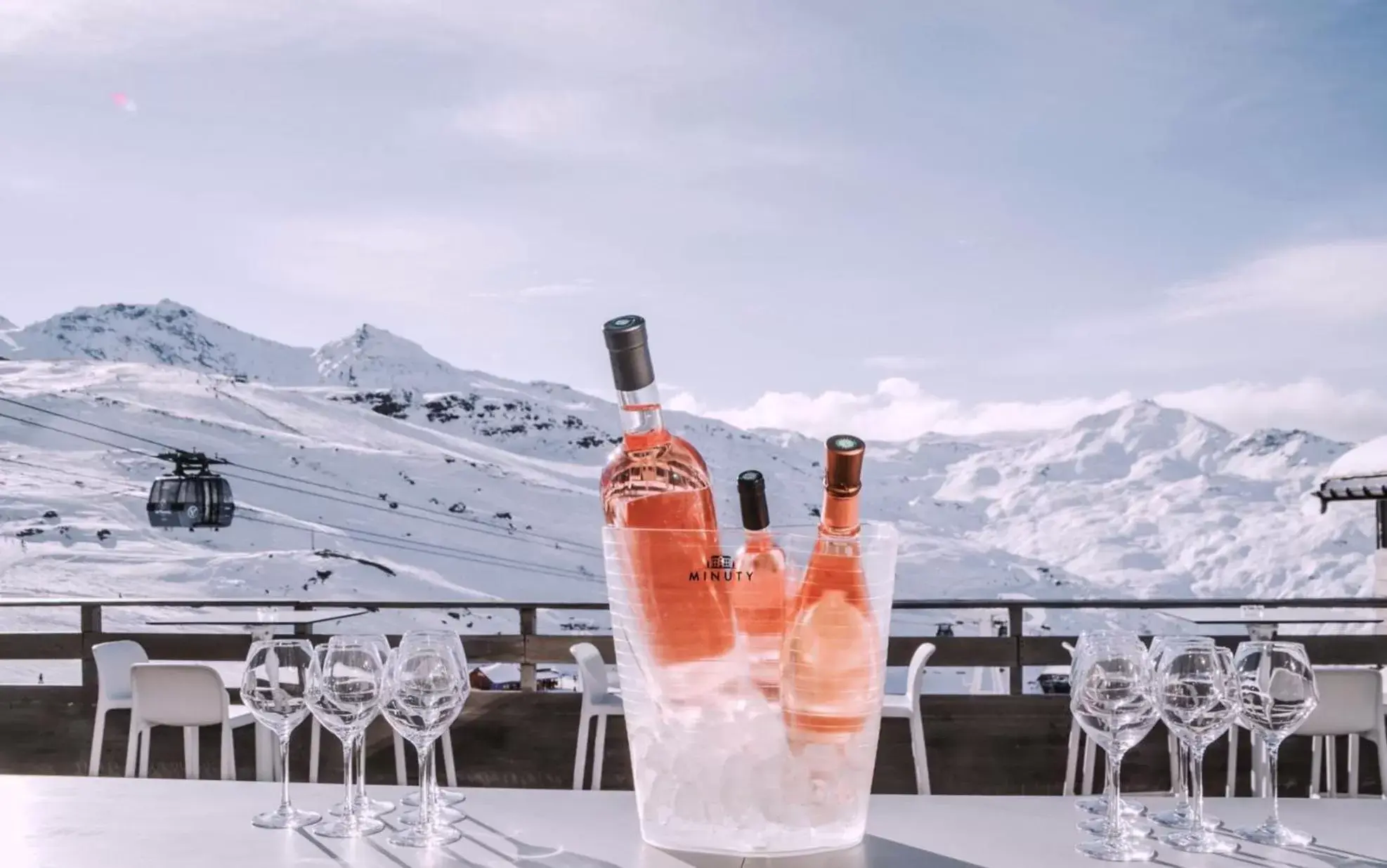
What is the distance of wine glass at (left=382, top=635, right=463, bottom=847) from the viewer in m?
1.05

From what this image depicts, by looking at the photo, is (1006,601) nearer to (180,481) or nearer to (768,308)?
(768,308)

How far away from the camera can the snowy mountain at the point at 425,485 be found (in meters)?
15.5

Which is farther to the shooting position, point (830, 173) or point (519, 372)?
point (519, 372)

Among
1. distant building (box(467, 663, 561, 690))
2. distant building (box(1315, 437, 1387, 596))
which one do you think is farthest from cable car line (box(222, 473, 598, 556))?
distant building (box(467, 663, 561, 690))

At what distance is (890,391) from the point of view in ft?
50.7

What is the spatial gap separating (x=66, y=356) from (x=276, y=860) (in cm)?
1813

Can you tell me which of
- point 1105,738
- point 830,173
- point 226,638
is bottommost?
point 226,638

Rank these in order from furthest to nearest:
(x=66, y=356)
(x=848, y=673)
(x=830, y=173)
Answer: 1. (x=66, y=356)
2. (x=830, y=173)
3. (x=848, y=673)

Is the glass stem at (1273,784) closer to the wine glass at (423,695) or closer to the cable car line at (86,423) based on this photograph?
the wine glass at (423,695)

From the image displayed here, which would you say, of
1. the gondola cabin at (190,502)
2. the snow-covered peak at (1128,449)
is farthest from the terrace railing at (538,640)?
the snow-covered peak at (1128,449)

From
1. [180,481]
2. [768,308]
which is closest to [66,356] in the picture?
[180,481]

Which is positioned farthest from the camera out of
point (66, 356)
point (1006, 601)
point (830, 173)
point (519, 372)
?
point (519, 372)

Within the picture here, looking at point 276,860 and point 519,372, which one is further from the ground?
point 519,372

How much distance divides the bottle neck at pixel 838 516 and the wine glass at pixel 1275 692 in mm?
398
